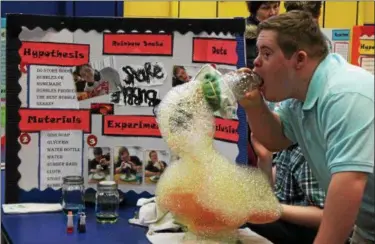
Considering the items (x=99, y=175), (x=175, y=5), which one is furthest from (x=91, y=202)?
(x=175, y=5)

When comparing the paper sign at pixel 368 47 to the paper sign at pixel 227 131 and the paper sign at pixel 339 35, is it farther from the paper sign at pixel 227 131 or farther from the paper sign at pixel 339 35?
the paper sign at pixel 339 35

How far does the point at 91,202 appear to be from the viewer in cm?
182

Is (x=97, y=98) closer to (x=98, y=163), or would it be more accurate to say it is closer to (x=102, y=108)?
(x=102, y=108)

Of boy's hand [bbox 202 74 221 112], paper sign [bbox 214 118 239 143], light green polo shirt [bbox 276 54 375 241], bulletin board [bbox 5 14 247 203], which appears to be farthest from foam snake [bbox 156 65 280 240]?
bulletin board [bbox 5 14 247 203]

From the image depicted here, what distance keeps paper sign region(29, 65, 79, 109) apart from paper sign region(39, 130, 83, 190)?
9 cm

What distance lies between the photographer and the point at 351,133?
108 centimetres

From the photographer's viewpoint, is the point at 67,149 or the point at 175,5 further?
the point at 175,5

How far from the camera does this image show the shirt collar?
3.98ft

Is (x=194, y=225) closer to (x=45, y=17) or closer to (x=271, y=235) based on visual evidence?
(x=271, y=235)

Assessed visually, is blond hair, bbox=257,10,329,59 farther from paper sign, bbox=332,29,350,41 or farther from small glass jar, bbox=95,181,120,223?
paper sign, bbox=332,29,350,41

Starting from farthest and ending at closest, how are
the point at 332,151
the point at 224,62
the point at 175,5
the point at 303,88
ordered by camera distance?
the point at 175,5, the point at 224,62, the point at 303,88, the point at 332,151

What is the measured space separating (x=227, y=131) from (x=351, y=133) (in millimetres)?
690

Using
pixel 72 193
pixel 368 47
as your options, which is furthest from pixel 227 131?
pixel 368 47

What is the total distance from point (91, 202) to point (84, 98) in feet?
1.04
